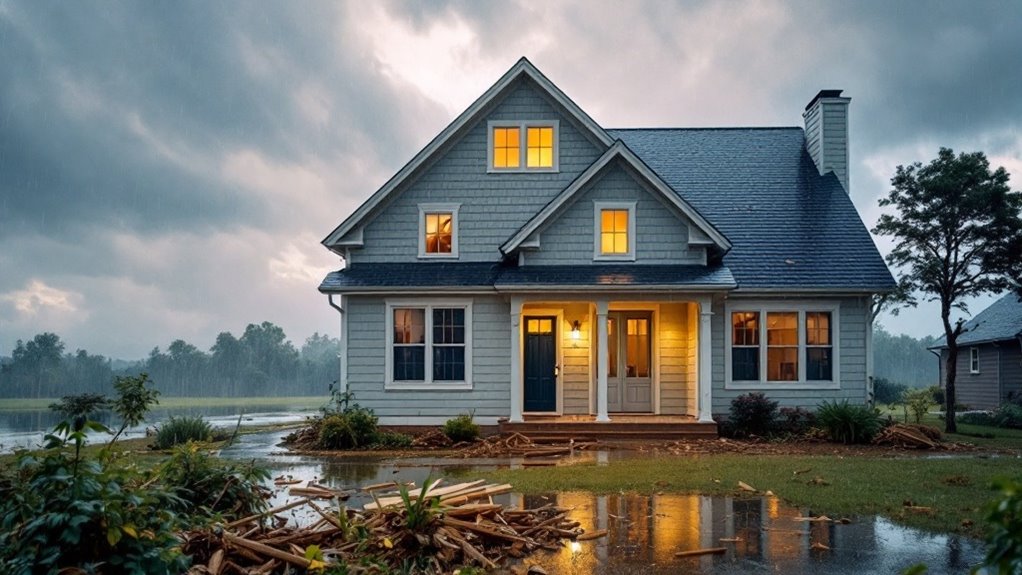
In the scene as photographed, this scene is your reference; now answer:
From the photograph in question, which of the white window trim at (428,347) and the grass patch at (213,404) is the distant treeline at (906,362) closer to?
the grass patch at (213,404)

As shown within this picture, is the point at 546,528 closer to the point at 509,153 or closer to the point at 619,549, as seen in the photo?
the point at 619,549

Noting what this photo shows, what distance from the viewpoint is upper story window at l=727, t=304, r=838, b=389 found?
17.8 meters

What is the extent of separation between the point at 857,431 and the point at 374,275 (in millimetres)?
11663

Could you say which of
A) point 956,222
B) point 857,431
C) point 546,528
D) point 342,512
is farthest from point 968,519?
point 956,222

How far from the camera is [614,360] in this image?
18516 millimetres

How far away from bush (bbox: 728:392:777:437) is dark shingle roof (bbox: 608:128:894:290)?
2791 mm

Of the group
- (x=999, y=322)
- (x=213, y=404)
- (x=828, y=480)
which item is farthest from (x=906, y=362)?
(x=828, y=480)

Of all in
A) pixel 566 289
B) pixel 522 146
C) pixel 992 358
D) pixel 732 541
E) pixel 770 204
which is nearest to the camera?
pixel 732 541

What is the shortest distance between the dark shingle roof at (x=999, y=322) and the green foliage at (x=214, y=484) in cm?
2840

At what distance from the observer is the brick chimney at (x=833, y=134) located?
2061 centimetres

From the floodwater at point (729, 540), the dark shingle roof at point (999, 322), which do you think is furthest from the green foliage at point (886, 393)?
the floodwater at point (729, 540)

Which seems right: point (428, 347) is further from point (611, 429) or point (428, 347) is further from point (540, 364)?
point (611, 429)

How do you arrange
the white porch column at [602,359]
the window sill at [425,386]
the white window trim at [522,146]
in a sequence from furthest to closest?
the white window trim at [522,146] → the window sill at [425,386] → the white porch column at [602,359]

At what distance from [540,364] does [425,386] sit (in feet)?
9.66
